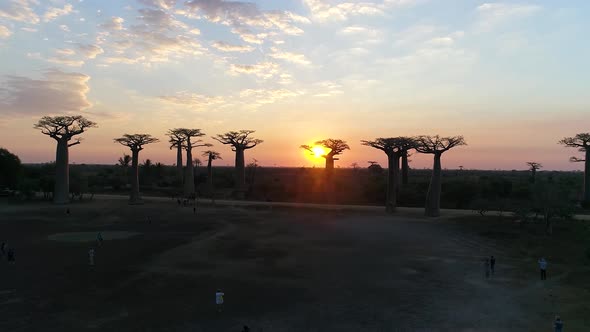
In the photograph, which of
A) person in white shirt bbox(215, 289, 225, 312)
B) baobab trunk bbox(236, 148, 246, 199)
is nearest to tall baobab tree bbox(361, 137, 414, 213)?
baobab trunk bbox(236, 148, 246, 199)

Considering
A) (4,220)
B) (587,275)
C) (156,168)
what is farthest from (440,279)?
(156,168)

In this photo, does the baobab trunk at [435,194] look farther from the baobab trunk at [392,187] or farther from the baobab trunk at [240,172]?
the baobab trunk at [240,172]

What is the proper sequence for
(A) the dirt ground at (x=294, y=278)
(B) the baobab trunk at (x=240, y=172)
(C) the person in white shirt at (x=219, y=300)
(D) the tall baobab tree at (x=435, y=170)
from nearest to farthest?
1. (A) the dirt ground at (x=294, y=278)
2. (C) the person in white shirt at (x=219, y=300)
3. (D) the tall baobab tree at (x=435, y=170)
4. (B) the baobab trunk at (x=240, y=172)

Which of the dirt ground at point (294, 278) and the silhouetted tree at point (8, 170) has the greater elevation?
the silhouetted tree at point (8, 170)

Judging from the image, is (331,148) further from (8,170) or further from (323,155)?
(8,170)

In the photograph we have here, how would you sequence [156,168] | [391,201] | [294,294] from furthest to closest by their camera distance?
[156,168]
[391,201]
[294,294]

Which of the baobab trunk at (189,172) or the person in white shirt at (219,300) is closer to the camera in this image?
the person in white shirt at (219,300)

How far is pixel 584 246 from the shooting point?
936 inches

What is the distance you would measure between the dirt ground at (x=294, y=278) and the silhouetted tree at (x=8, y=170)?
24.3 metres

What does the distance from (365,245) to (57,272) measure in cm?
1766

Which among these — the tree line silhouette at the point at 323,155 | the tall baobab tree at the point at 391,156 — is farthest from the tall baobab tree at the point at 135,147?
the tall baobab tree at the point at 391,156

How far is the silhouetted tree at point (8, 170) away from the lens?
52.1 m

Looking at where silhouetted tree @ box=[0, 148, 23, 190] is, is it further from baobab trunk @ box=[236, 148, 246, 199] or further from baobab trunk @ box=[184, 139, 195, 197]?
baobab trunk @ box=[236, 148, 246, 199]

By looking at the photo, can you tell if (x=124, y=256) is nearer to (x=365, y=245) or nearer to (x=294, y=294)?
(x=294, y=294)
